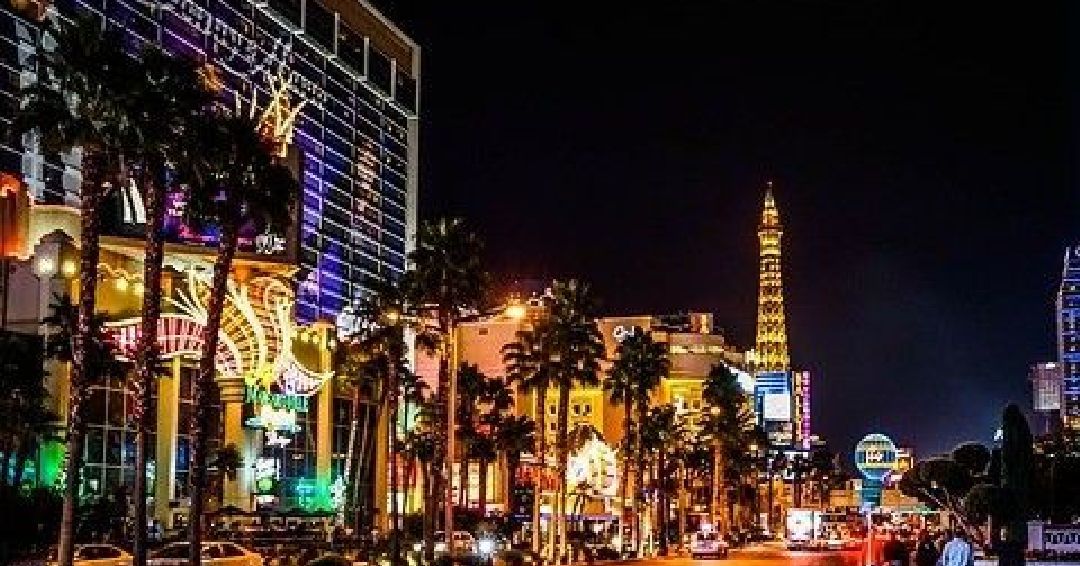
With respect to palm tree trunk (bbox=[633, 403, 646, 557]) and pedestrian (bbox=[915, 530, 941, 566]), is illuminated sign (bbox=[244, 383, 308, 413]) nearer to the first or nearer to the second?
palm tree trunk (bbox=[633, 403, 646, 557])

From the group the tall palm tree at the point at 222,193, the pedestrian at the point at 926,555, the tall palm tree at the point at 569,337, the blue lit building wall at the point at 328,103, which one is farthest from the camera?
the blue lit building wall at the point at 328,103

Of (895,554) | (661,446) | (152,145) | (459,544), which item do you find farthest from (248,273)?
(661,446)

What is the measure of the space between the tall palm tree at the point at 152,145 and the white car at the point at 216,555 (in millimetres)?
4846

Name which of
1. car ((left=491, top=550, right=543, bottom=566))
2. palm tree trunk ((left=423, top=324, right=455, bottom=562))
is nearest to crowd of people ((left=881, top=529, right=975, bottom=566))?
car ((left=491, top=550, right=543, bottom=566))

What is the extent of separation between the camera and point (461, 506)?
118m

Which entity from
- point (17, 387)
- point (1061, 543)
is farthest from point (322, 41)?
point (1061, 543)

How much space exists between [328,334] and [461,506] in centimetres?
2445

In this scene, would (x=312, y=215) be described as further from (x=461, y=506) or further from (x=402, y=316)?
(x=402, y=316)

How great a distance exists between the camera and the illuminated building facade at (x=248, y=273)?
258ft

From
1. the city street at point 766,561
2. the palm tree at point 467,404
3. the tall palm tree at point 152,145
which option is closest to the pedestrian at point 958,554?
the tall palm tree at point 152,145

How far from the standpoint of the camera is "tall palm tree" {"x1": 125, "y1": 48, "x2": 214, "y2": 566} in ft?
134

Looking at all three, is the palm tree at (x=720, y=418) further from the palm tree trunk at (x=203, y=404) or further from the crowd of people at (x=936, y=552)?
the palm tree trunk at (x=203, y=404)

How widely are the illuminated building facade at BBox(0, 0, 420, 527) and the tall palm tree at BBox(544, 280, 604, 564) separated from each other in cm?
1298

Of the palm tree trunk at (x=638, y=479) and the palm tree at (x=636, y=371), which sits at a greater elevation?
the palm tree at (x=636, y=371)
